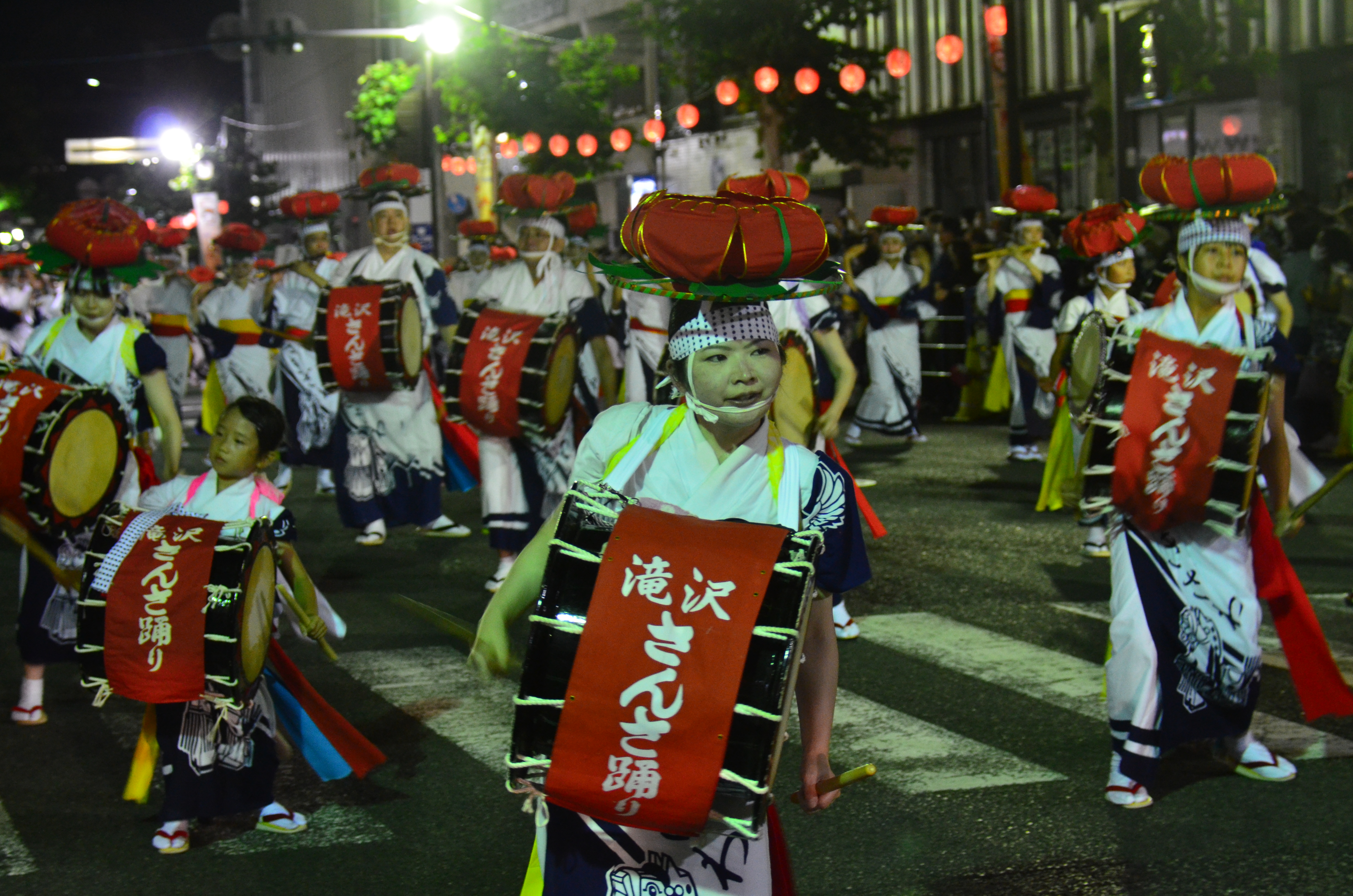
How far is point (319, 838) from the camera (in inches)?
194

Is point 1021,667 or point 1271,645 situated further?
point 1271,645

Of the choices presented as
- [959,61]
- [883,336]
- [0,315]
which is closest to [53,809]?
[0,315]

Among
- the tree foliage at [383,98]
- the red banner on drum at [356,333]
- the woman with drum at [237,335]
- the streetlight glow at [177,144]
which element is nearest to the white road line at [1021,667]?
the red banner on drum at [356,333]

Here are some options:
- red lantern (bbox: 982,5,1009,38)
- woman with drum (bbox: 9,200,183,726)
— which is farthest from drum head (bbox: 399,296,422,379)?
red lantern (bbox: 982,5,1009,38)

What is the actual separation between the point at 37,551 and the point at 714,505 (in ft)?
10.7

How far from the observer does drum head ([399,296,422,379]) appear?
9.29 metres

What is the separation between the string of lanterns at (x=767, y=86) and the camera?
20.0m

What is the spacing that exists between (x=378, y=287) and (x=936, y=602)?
149 inches

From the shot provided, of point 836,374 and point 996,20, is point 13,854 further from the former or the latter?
point 996,20

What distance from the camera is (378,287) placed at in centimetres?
927

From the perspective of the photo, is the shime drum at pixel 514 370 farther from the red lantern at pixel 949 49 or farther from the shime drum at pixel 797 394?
the red lantern at pixel 949 49

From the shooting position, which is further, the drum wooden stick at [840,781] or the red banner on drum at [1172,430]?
the red banner on drum at [1172,430]

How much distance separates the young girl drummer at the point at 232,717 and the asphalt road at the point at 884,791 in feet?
0.40

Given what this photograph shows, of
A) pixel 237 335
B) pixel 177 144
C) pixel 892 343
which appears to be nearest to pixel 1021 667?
pixel 892 343
